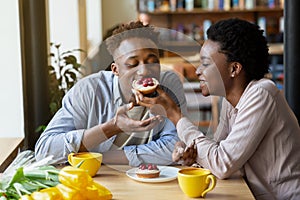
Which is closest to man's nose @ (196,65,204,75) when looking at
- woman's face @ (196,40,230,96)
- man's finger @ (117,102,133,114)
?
woman's face @ (196,40,230,96)

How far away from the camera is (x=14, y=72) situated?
8.79ft

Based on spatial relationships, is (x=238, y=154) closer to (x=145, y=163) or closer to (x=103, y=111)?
(x=145, y=163)

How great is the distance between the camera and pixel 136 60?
1952mm

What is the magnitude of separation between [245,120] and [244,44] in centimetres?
27

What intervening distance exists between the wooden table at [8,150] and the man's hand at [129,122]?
0.50 metres

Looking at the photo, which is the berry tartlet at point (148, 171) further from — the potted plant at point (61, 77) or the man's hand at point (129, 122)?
the potted plant at point (61, 77)

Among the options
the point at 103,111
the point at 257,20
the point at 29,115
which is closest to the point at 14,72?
the point at 29,115

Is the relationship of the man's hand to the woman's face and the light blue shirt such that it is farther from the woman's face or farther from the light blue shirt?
the woman's face

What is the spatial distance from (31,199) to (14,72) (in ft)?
4.26

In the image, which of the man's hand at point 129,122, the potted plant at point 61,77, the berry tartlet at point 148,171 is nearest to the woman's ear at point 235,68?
the man's hand at point 129,122

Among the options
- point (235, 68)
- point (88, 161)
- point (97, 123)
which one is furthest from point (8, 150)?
Answer: point (235, 68)

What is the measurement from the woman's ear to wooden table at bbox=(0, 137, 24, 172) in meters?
0.88

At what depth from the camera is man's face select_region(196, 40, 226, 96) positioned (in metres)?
2.03

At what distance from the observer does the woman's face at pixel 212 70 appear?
203 centimetres
